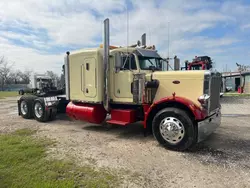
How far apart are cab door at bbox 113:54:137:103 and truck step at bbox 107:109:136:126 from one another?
0.32m

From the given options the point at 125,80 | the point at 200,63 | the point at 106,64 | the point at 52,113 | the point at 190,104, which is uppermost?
the point at 200,63

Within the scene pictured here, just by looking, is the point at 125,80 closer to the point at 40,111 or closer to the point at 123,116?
the point at 123,116

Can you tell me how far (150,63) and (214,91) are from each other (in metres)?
1.93

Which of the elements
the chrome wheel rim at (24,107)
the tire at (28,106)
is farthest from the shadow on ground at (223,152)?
the chrome wheel rim at (24,107)

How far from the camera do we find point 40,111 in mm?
8867

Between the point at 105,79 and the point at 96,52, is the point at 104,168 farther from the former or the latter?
the point at 96,52

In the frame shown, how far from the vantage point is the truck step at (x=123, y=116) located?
617cm

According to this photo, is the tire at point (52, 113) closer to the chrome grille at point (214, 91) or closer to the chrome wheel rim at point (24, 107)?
the chrome wheel rim at point (24, 107)

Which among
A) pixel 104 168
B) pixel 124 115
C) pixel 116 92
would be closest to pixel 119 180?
pixel 104 168

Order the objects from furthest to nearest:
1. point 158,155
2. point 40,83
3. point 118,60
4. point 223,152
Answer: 1. point 40,83
2. point 118,60
3. point 223,152
4. point 158,155

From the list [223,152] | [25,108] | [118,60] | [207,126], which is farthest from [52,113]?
[223,152]

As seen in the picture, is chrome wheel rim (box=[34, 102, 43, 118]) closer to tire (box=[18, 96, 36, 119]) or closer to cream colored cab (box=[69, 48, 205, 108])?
tire (box=[18, 96, 36, 119])

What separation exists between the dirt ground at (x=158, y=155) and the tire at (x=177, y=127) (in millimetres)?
200

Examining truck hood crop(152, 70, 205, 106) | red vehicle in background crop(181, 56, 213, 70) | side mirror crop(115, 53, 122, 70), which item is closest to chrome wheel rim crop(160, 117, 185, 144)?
truck hood crop(152, 70, 205, 106)
